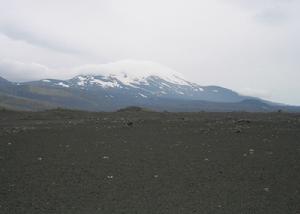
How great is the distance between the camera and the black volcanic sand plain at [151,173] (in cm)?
1049

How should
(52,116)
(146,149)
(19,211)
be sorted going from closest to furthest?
1. (19,211)
2. (146,149)
3. (52,116)

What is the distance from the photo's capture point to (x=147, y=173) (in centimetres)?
1367

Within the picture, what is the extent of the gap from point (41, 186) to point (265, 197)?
21.6 feet

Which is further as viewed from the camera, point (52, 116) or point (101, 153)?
point (52, 116)

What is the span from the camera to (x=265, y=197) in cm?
1109

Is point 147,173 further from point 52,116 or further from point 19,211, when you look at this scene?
point 52,116

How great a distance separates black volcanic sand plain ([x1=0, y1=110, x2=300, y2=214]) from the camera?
10.5m

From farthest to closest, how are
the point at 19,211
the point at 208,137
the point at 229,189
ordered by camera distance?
the point at 208,137
the point at 229,189
the point at 19,211

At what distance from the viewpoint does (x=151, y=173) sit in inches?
539

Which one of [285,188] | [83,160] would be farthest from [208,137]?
[285,188]

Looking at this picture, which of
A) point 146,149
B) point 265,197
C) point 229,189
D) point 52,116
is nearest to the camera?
point 265,197

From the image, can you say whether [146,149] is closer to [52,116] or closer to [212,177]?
[212,177]

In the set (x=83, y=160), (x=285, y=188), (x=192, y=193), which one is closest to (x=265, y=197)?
(x=285, y=188)

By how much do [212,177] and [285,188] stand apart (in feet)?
7.58
